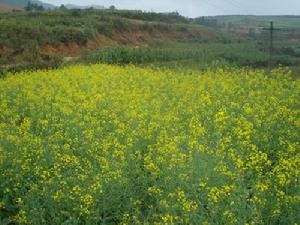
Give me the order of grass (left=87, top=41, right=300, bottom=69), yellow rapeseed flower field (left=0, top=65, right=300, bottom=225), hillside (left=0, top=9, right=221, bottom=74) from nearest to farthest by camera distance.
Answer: yellow rapeseed flower field (left=0, top=65, right=300, bottom=225), grass (left=87, top=41, right=300, bottom=69), hillside (left=0, top=9, right=221, bottom=74)

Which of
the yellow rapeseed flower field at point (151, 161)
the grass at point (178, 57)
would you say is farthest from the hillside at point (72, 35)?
the yellow rapeseed flower field at point (151, 161)

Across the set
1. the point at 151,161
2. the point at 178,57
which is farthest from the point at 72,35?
the point at 151,161

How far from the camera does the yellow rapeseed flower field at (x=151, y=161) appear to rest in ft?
20.2

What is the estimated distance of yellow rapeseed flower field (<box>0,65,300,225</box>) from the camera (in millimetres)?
6164

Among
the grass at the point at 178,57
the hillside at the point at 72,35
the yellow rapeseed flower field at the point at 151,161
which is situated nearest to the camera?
the yellow rapeseed flower field at the point at 151,161

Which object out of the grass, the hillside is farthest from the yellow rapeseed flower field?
the grass

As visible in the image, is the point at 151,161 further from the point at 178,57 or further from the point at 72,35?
the point at 72,35

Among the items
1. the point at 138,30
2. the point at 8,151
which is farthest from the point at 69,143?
the point at 138,30

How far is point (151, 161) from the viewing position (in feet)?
24.8

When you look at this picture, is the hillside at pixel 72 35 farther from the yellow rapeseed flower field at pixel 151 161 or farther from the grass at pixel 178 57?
the yellow rapeseed flower field at pixel 151 161

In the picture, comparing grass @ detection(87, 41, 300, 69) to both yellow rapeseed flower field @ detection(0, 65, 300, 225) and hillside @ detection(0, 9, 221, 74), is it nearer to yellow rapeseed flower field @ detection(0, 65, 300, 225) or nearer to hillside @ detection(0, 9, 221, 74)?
hillside @ detection(0, 9, 221, 74)

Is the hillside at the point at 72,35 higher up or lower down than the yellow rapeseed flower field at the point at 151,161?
higher up

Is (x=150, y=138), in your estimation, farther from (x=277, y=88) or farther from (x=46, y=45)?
(x=46, y=45)

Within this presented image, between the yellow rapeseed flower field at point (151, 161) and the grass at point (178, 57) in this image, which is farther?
the grass at point (178, 57)
